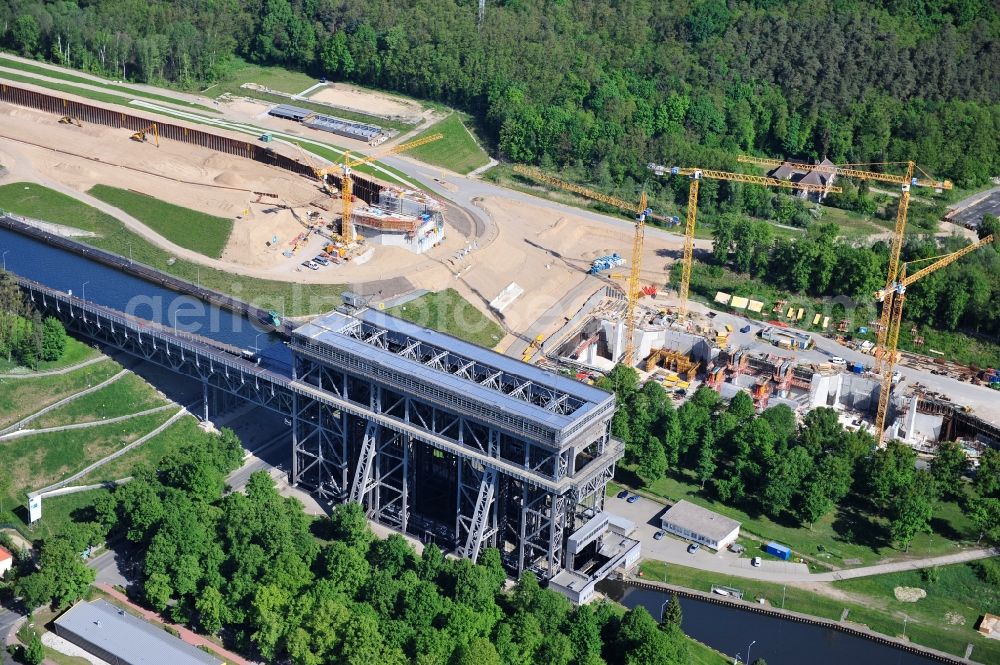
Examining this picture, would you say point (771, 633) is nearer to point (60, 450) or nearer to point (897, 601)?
point (897, 601)

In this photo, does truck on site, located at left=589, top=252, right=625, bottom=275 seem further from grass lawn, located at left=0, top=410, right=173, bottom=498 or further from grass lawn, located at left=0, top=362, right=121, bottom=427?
grass lawn, located at left=0, top=410, right=173, bottom=498

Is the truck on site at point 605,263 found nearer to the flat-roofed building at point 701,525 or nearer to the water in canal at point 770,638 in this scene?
the flat-roofed building at point 701,525

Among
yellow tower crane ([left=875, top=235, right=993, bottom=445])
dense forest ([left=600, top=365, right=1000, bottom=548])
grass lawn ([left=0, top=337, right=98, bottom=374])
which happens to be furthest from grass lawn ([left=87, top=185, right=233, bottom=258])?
yellow tower crane ([left=875, top=235, right=993, bottom=445])

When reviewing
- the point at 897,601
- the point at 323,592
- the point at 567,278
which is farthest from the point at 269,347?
the point at 897,601

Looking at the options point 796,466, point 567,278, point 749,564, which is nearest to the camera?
point 749,564

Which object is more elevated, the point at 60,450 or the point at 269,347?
the point at 269,347

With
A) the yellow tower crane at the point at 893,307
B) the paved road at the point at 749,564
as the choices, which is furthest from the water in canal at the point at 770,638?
the yellow tower crane at the point at 893,307

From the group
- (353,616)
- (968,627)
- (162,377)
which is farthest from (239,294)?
(968,627)
